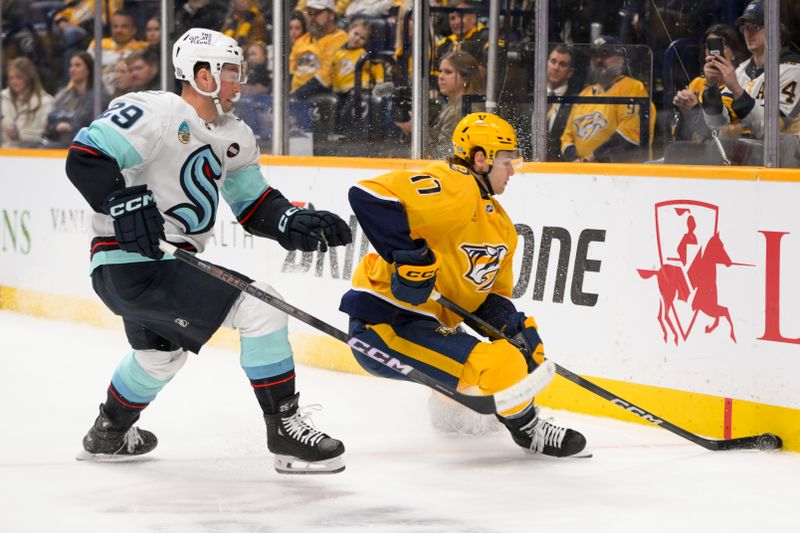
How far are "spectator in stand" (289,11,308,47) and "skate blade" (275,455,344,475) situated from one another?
2.66 metres

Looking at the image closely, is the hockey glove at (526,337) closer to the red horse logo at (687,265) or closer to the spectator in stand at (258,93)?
the red horse logo at (687,265)

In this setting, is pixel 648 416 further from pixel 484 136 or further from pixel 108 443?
pixel 108 443

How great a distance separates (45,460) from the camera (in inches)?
146

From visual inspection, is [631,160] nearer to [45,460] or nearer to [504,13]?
[504,13]

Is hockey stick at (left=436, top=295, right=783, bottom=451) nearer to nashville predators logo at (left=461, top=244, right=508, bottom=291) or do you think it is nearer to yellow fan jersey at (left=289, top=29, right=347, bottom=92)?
nashville predators logo at (left=461, top=244, right=508, bottom=291)

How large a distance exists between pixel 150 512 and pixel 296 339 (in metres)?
2.54

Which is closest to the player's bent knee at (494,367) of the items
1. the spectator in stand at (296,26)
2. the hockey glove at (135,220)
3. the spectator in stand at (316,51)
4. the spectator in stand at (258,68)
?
the hockey glove at (135,220)

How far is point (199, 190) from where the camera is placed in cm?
352

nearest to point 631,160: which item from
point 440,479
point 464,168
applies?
point 464,168

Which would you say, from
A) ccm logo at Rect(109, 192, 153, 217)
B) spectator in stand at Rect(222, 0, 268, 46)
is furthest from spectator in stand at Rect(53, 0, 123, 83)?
ccm logo at Rect(109, 192, 153, 217)

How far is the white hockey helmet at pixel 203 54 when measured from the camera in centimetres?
348

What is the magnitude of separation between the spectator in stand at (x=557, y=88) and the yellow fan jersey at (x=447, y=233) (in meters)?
0.94

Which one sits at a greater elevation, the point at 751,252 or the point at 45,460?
the point at 751,252

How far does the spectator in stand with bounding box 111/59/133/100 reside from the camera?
660 cm
